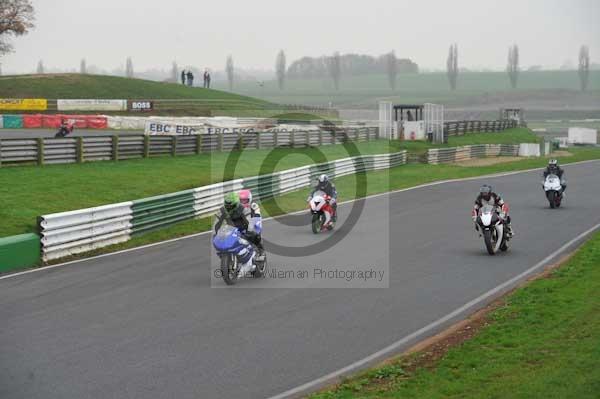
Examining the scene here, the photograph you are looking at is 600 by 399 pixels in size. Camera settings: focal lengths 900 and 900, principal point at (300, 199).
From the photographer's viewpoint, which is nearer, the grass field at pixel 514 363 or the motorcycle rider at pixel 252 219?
the grass field at pixel 514 363

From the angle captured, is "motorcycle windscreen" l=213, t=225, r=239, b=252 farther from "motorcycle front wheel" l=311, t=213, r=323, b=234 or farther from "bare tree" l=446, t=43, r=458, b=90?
"bare tree" l=446, t=43, r=458, b=90

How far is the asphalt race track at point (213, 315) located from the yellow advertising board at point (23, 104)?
1683 inches

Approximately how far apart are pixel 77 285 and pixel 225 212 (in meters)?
2.93

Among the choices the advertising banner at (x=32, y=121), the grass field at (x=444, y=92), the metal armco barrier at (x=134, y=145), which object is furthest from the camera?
the grass field at (x=444, y=92)

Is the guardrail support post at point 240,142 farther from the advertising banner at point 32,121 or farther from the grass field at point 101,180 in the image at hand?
the advertising banner at point 32,121

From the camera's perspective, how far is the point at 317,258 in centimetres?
1955

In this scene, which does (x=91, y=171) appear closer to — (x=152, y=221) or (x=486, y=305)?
(x=152, y=221)

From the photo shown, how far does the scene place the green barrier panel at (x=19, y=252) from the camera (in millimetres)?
17516

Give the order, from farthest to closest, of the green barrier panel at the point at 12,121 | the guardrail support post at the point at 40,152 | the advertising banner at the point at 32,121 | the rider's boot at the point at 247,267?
the advertising banner at the point at 32,121, the green barrier panel at the point at 12,121, the guardrail support post at the point at 40,152, the rider's boot at the point at 247,267

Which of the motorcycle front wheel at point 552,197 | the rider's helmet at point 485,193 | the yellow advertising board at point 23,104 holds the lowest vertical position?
the motorcycle front wheel at point 552,197

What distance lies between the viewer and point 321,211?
2328cm

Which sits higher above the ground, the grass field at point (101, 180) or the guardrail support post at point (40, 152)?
the guardrail support post at point (40, 152)

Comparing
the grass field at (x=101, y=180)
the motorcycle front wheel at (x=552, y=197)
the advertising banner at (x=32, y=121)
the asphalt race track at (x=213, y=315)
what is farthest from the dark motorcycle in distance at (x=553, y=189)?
the advertising banner at (x=32, y=121)

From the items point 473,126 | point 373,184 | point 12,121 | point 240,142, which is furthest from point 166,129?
point 473,126
